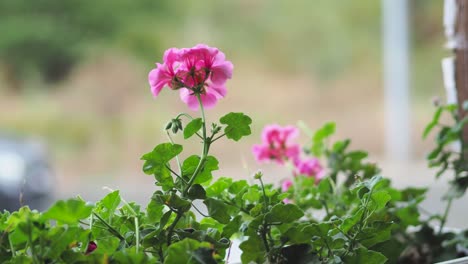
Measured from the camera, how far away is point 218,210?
1.60 ft

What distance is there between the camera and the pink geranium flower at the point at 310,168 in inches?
29.4

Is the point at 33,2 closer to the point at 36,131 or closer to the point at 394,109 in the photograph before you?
the point at 36,131

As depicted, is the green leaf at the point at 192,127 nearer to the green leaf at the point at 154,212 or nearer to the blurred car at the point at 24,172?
the green leaf at the point at 154,212

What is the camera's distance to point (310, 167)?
2.45 feet

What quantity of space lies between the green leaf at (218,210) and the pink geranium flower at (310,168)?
0.86ft

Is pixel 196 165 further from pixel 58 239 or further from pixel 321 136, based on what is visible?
pixel 321 136

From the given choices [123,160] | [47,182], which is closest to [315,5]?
[123,160]

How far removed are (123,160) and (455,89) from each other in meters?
6.35

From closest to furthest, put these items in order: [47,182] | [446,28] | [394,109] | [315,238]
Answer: [315,238], [446,28], [47,182], [394,109]

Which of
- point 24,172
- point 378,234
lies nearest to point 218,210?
point 378,234

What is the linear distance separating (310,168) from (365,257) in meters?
0.29

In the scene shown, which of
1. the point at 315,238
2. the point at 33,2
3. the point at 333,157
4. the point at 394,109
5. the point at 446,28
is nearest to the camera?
the point at 315,238

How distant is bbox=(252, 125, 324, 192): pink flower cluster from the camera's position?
2.47 ft

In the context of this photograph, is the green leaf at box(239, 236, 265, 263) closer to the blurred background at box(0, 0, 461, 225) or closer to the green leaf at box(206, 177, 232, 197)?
the green leaf at box(206, 177, 232, 197)
